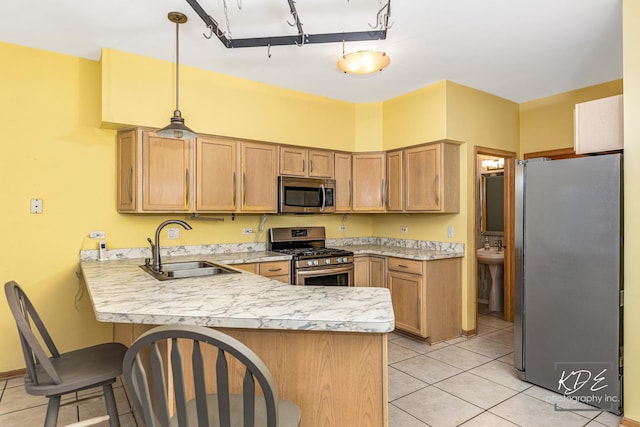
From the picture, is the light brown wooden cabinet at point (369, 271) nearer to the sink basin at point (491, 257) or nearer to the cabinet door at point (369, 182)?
the cabinet door at point (369, 182)

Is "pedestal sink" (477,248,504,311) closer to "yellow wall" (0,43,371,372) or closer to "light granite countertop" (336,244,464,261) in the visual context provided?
"light granite countertop" (336,244,464,261)

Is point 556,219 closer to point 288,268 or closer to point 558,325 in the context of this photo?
point 558,325

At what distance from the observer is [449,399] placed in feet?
8.79

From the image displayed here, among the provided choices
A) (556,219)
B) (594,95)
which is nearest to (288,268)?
(556,219)

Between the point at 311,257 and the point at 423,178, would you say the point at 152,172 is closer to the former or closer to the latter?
the point at 311,257

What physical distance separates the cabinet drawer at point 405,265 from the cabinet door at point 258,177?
4.57 ft

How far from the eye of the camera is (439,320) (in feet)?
12.6

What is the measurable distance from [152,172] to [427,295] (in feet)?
9.25

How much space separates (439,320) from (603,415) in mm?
1540

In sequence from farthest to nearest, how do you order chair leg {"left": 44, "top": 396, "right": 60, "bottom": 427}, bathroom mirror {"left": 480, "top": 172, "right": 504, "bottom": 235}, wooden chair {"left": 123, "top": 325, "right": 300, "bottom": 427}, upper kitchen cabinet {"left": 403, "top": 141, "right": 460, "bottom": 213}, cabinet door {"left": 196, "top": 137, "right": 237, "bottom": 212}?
1. bathroom mirror {"left": 480, "top": 172, "right": 504, "bottom": 235}
2. upper kitchen cabinet {"left": 403, "top": 141, "right": 460, "bottom": 213}
3. cabinet door {"left": 196, "top": 137, "right": 237, "bottom": 212}
4. chair leg {"left": 44, "top": 396, "right": 60, "bottom": 427}
5. wooden chair {"left": 123, "top": 325, "right": 300, "bottom": 427}

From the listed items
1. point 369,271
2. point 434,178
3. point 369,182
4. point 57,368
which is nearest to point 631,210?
point 434,178

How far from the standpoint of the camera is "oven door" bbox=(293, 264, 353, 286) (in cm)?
377

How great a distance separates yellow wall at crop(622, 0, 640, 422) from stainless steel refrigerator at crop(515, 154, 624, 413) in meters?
0.11

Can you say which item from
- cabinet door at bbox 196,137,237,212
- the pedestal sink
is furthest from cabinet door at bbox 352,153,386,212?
the pedestal sink
